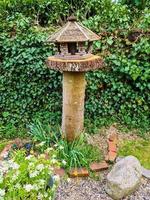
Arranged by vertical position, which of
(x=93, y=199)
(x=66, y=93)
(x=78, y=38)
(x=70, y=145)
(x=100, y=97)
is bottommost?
(x=93, y=199)

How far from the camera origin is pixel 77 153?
3926 millimetres

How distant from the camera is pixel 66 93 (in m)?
3.97

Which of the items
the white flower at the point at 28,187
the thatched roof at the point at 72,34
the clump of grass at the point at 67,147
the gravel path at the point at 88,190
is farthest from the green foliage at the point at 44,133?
the white flower at the point at 28,187

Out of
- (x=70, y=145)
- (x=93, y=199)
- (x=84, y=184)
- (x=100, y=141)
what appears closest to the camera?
(x=93, y=199)

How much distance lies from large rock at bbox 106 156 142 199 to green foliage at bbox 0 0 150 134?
1.37 metres

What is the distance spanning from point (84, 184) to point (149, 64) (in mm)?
1980

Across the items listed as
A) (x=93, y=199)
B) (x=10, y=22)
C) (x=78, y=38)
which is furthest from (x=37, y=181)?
(x=10, y=22)

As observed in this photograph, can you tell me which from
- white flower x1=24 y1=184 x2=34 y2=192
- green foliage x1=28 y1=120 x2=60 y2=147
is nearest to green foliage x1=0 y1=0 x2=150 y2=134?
green foliage x1=28 y1=120 x2=60 y2=147

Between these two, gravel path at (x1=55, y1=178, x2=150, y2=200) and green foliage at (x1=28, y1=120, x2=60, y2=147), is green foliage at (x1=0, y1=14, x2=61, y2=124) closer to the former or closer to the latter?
green foliage at (x1=28, y1=120, x2=60, y2=147)

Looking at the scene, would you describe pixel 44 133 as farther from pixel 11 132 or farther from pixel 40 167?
pixel 40 167

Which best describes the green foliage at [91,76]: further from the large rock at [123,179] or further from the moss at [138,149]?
the large rock at [123,179]

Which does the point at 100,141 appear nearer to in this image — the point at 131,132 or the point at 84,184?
the point at 131,132

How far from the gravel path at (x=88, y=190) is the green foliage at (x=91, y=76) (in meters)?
1.33

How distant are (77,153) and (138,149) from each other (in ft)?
3.20
